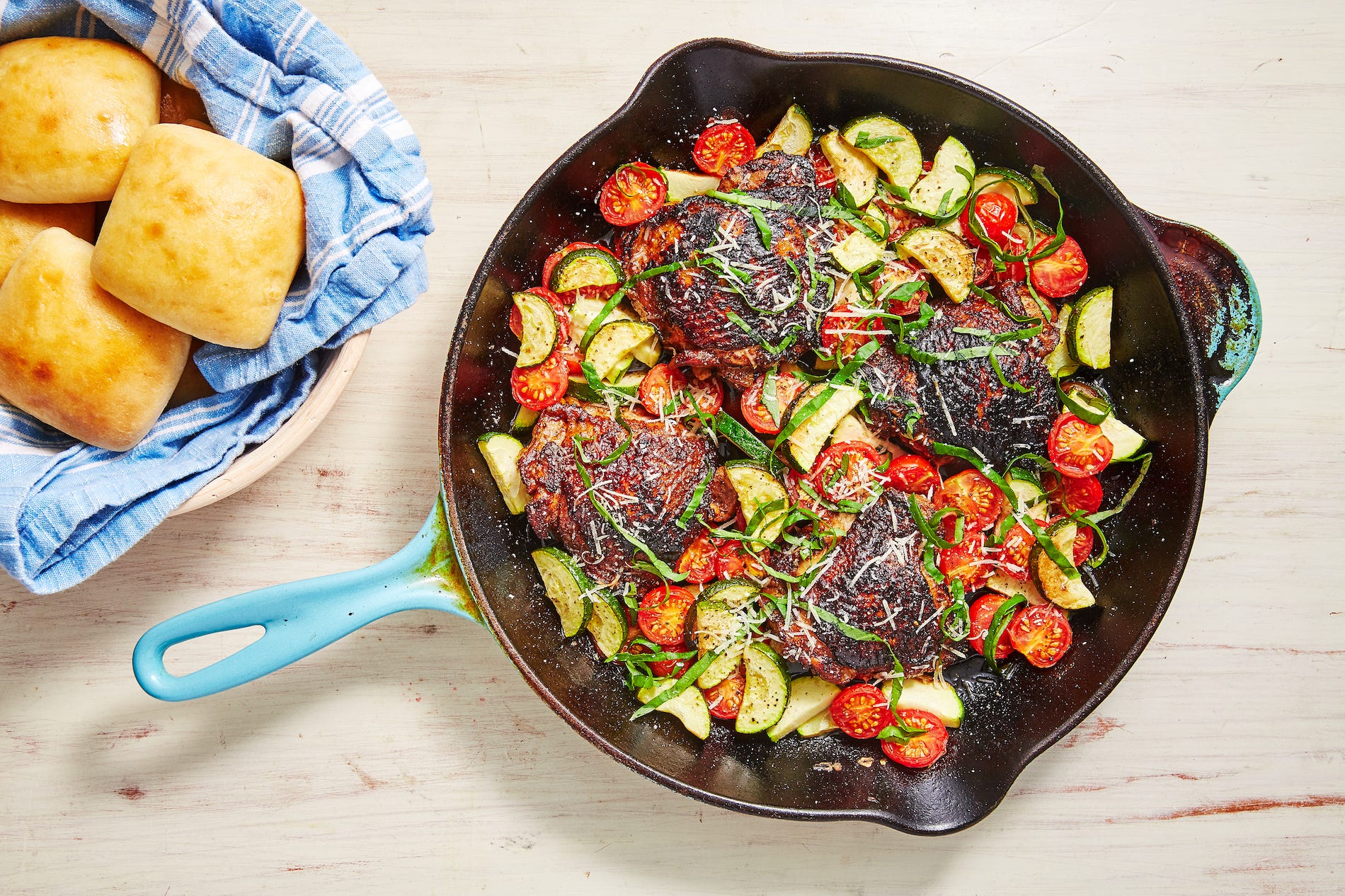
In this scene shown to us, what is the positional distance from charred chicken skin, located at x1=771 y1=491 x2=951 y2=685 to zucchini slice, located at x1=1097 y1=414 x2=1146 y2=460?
0.76 m

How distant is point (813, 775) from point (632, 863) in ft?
2.73

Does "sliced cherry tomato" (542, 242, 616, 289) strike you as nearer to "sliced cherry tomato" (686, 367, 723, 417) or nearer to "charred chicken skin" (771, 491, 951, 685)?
"sliced cherry tomato" (686, 367, 723, 417)

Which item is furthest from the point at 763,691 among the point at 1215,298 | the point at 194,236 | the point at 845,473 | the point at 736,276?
the point at 194,236

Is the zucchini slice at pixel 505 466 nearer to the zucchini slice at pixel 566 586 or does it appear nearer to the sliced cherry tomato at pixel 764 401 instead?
the zucchini slice at pixel 566 586

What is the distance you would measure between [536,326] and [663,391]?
0.49 metres

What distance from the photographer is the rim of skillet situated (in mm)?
2582

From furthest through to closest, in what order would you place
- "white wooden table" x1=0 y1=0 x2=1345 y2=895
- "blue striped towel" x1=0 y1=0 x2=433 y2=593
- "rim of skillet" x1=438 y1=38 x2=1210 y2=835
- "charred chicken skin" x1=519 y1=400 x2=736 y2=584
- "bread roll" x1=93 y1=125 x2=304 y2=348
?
"white wooden table" x1=0 y1=0 x2=1345 y2=895
"charred chicken skin" x1=519 y1=400 x2=736 y2=584
"rim of skillet" x1=438 y1=38 x2=1210 y2=835
"blue striped towel" x1=0 y1=0 x2=433 y2=593
"bread roll" x1=93 y1=125 x2=304 y2=348

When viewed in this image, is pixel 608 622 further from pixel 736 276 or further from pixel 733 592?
pixel 736 276

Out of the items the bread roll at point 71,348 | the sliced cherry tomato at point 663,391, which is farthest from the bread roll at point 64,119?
the sliced cherry tomato at point 663,391

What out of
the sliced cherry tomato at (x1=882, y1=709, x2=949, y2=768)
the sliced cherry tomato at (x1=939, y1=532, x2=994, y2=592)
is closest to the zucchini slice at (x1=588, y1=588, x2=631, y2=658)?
the sliced cherry tomato at (x1=882, y1=709, x2=949, y2=768)

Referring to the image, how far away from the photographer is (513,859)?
10.4 ft

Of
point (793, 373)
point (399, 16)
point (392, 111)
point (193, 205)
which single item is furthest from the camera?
point (399, 16)

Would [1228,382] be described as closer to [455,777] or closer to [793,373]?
[793,373]

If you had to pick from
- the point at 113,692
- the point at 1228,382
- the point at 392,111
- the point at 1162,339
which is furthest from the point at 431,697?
the point at 1228,382
